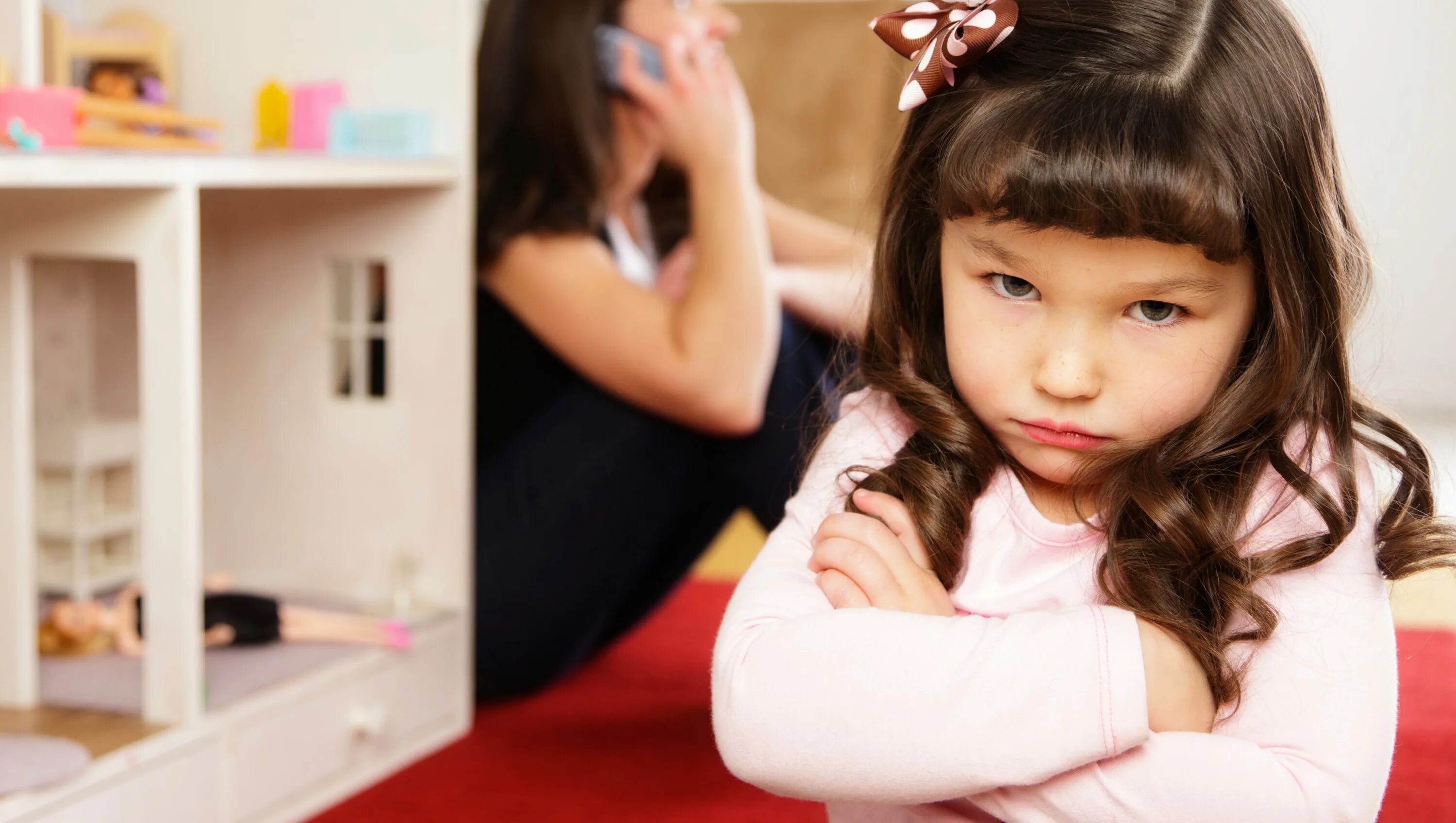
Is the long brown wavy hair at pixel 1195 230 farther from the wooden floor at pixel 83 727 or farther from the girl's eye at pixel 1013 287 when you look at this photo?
the wooden floor at pixel 83 727

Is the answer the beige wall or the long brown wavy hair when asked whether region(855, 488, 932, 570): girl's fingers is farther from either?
the beige wall

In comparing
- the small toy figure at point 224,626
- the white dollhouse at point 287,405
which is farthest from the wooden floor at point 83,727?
the small toy figure at point 224,626

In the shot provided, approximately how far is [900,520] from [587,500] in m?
0.72

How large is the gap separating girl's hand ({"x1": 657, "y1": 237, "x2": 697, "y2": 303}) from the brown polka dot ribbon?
2.65 ft

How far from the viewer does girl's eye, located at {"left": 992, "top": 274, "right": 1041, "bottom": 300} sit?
0.75 m

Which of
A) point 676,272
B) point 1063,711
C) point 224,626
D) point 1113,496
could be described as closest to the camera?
point 1063,711

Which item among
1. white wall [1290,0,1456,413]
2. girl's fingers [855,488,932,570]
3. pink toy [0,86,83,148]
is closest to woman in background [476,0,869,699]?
pink toy [0,86,83,148]

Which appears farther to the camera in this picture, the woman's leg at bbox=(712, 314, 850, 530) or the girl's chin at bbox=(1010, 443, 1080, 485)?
the woman's leg at bbox=(712, 314, 850, 530)

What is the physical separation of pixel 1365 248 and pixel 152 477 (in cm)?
86

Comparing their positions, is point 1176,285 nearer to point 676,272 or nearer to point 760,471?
point 760,471

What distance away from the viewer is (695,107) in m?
1.49

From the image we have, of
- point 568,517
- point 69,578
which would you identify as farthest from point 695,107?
point 69,578

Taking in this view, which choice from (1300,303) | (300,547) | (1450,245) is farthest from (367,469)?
(1450,245)

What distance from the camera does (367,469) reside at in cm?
147
